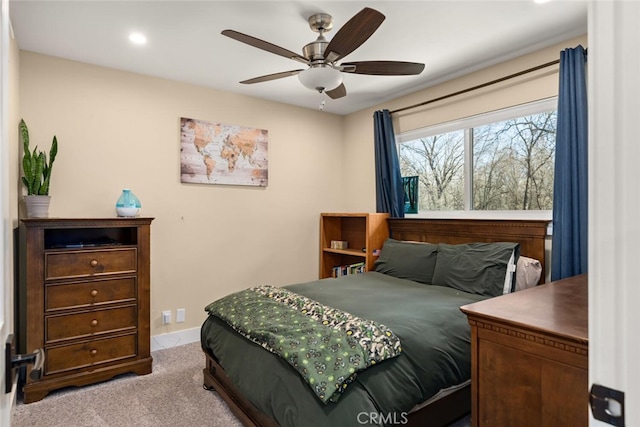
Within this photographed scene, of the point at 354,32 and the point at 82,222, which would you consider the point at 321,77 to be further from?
the point at 82,222

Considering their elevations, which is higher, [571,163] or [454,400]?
[571,163]

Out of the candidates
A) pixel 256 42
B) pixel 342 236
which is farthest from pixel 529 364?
pixel 342 236

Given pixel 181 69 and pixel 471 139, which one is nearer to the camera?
pixel 181 69

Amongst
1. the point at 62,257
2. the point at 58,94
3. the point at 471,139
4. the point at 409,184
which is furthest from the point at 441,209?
the point at 58,94

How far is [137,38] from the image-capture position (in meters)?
2.54

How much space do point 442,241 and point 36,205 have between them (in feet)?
11.1

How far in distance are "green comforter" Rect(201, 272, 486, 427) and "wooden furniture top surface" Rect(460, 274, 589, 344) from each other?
1.54 ft

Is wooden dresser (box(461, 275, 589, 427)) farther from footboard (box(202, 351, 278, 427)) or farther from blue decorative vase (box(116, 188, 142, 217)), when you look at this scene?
blue decorative vase (box(116, 188, 142, 217))

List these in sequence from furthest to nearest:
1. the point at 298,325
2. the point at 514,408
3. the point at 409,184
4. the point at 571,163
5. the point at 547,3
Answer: the point at 409,184 < the point at 571,163 < the point at 547,3 < the point at 298,325 < the point at 514,408

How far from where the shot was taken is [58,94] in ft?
9.40

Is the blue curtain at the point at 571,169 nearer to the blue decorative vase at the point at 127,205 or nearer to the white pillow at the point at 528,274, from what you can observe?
the white pillow at the point at 528,274

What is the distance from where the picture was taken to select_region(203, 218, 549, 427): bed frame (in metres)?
1.88

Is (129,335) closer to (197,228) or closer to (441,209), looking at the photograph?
(197,228)

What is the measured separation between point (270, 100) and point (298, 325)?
112 inches
